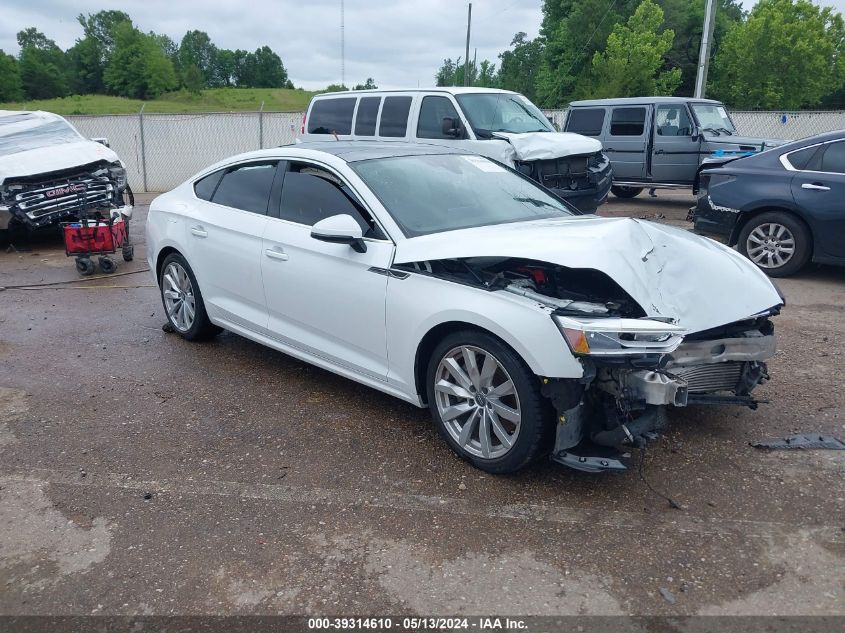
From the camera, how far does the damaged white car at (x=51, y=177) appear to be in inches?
400

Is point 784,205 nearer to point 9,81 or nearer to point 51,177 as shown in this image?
point 51,177

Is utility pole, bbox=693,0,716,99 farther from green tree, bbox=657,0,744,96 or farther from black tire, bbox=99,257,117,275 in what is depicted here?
green tree, bbox=657,0,744,96

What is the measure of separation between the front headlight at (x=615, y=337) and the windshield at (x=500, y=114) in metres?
7.28

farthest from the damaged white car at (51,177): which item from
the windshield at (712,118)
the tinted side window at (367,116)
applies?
the windshield at (712,118)

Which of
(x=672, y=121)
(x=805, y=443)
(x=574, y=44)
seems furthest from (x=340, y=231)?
(x=574, y=44)

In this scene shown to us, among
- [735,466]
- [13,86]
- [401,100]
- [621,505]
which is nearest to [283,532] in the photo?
[621,505]

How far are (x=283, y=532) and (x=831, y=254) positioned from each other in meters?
6.74

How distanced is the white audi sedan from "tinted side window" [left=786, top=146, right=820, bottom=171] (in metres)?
4.24

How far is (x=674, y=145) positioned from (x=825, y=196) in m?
6.36

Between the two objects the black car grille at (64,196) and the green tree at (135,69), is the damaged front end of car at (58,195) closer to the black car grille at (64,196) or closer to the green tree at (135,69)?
the black car grille at (64,196)

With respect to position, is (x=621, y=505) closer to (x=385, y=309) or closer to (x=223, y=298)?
(x=385, y=309)

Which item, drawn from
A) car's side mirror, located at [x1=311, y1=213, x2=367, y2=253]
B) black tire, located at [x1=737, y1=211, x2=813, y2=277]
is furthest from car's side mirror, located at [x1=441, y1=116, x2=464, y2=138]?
car's side mirror, located at [x1=311, y1=213, x2=367, y2=253]

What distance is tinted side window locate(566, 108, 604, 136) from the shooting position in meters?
14.4

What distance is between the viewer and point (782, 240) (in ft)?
26.1
